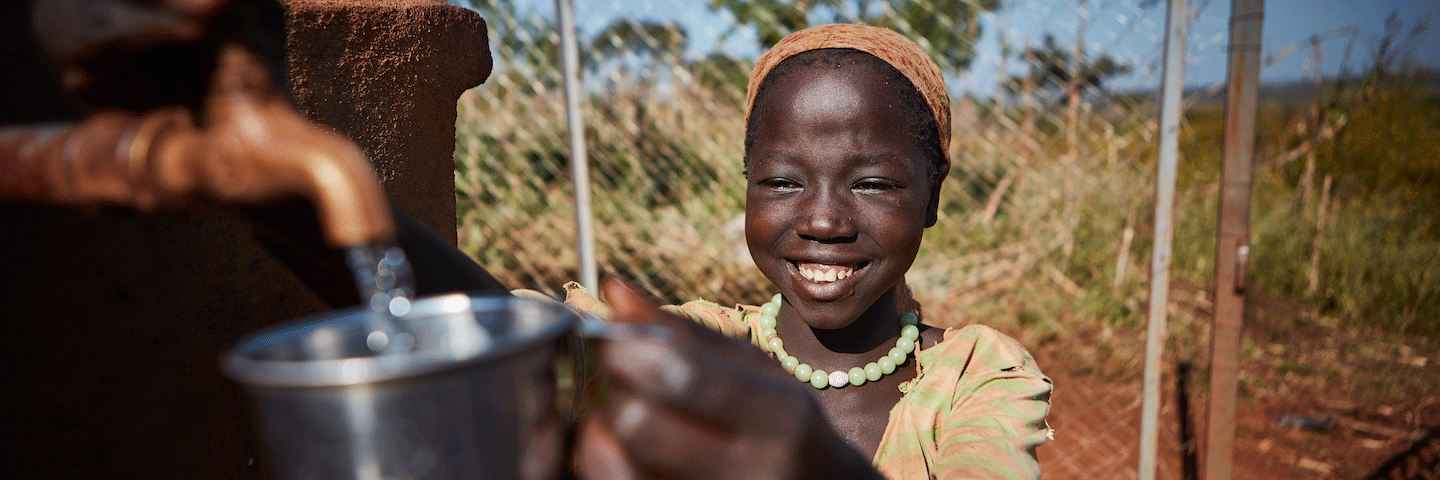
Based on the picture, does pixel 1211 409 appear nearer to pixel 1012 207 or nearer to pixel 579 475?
pixel 1012 207

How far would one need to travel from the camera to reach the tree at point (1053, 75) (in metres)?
2.97

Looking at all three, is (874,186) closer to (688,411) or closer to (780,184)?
(780,184)

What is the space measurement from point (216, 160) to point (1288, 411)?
4590 millimetres

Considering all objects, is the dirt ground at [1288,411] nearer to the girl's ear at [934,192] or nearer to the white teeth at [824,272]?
the girl's ear at [934,192]

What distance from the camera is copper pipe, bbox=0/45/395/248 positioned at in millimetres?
566

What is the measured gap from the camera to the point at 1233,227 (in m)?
2.39

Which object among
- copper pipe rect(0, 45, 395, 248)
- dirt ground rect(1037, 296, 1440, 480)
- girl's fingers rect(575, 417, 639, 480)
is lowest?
dirt ground rect(1037, 296, 1440, 480)

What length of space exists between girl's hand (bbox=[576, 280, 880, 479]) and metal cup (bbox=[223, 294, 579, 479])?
0.06 m

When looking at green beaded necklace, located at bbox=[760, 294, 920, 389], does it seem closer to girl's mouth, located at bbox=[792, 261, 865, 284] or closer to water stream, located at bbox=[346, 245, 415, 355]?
girl's mouth, located at bbox=[792, 261, 865, 284]

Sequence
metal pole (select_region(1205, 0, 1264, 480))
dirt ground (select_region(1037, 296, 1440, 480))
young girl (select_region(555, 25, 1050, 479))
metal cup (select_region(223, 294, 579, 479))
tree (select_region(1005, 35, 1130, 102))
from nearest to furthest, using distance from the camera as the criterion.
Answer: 1. metal cup (select_region(223, 294, 579, 479))
2. young girl (select_region(555, 25, 1050, 479))
3. metal pole (select_region(1205, 0, 1264, 480))
4. tree (select_region(1005, 35, 1130, 102))
5. dirt ground (select_region(1037, 296, 1440, 480))

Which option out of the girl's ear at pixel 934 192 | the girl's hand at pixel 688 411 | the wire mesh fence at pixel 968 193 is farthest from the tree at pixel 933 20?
the girl's hand at pixel 688 411

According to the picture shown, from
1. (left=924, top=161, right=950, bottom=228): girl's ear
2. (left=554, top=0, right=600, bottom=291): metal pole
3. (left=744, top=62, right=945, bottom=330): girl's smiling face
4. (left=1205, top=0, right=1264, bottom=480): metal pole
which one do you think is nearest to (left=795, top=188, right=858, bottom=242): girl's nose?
(left=744, top=62, right=945, bottom=330): girl's smiling face

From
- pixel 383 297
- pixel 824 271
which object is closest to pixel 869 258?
pixel 824 271

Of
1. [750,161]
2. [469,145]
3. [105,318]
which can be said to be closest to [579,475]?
[105,318]
